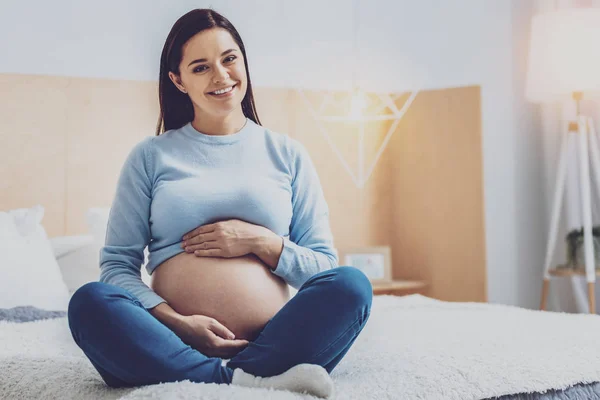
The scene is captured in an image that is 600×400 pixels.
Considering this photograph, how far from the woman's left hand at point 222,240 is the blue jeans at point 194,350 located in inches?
6.6

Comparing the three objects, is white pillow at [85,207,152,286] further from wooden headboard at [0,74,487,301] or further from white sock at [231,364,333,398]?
white sock at [231,364,333,398]

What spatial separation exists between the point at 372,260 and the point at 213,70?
2.00 metres

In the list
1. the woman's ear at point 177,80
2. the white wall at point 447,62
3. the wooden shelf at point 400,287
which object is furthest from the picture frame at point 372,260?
the woman's ear at point 177,80

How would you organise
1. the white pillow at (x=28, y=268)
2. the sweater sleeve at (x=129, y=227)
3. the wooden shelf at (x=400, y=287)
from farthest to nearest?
the wooden shelf at (x=400, y=287) → the white pillow at (x=28, y=268) → the sweater sleeve at (x=129, y=227)

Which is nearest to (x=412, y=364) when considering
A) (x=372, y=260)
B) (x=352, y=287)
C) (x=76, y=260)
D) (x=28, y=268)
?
(x=352, y=287)

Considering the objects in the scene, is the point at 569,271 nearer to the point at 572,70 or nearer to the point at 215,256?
the point at 572,70

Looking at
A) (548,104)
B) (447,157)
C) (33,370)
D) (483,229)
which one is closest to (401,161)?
(447,157)

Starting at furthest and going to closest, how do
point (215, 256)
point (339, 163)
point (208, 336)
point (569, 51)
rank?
1. point (339, 163)
2. point (569, 51)
3. point (215, 256)
4. point (208, 336)

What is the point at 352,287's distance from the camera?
1244 mm

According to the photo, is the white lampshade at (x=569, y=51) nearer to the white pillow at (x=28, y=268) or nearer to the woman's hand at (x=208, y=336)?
the white pillow at (x=28, y=268)

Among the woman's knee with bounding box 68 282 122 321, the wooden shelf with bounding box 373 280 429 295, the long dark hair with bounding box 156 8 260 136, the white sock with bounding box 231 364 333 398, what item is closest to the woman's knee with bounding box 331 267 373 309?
the white sock with bounding box 231 364 333 398

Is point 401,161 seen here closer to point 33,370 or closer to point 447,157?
point 447,157

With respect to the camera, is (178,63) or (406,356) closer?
(406,356)

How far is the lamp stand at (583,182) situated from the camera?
3.04 metres
